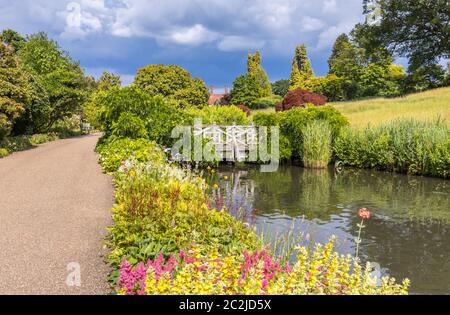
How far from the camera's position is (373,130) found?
19844 millimetres

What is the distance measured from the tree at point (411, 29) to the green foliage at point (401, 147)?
2518 cm

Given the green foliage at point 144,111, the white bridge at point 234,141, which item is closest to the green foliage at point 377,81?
the white bridge at point 234,141

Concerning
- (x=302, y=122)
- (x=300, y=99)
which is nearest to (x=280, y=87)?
(x=300, y=99)

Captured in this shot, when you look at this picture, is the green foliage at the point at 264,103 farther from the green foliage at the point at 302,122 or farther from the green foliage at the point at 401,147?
the green foliage at the point at 401,147

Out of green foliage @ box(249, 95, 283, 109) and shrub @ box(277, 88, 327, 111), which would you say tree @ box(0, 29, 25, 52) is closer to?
green foliage @ box(249, 95, 283, 109)

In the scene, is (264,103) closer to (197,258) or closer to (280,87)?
(280,87)

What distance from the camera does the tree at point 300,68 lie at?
73062 millimetres

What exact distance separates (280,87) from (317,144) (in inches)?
2778

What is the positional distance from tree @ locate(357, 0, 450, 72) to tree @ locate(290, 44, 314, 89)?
26.7m

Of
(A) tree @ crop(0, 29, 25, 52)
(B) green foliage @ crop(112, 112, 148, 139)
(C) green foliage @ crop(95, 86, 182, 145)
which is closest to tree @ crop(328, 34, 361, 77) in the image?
(A) tree @ crop(0, 29, 25, 52)

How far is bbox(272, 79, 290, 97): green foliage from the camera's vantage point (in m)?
87.2
